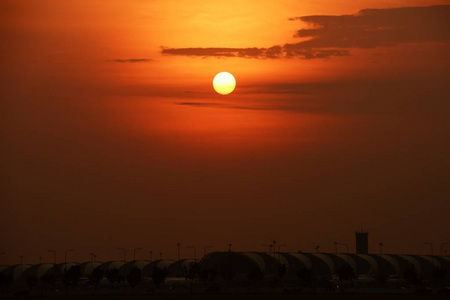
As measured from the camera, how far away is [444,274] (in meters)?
193

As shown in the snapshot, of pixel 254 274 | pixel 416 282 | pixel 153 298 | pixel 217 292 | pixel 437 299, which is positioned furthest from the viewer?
pixel 254 274

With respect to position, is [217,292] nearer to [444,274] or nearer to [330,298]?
[330,298]

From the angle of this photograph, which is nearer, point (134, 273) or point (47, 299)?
point (47, 299)

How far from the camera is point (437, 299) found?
12419 cm

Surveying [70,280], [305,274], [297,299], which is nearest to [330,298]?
[297,299]

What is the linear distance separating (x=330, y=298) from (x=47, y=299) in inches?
1703

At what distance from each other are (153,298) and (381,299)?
3374 centimetres

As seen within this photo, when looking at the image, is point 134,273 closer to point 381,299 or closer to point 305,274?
point 305,274

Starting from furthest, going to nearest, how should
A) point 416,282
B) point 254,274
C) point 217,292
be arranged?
point 254,274 → point 416,282 → point 217,292

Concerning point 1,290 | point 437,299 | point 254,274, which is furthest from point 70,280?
point 437,299

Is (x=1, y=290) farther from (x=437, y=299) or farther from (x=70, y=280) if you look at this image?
(x=437, y=299)

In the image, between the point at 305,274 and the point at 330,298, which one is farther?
the point at 305,274

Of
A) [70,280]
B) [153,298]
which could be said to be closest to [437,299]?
[153,298]

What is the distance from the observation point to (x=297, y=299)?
418 ft
